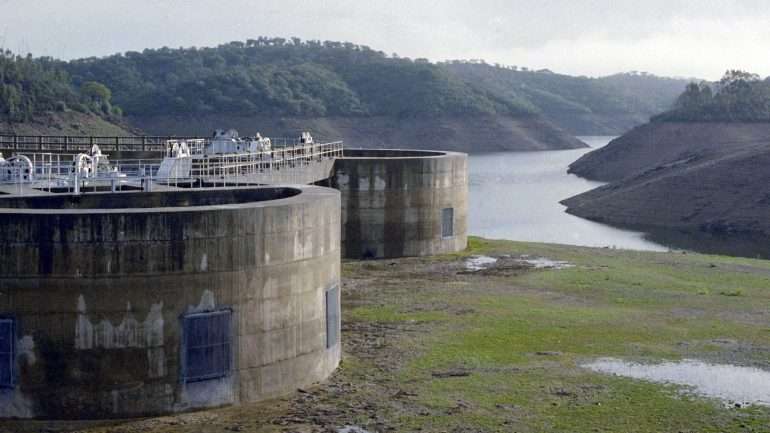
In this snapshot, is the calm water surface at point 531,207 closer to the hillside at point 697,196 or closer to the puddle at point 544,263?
the hillside at point 697,196

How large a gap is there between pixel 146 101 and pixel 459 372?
6231 inches

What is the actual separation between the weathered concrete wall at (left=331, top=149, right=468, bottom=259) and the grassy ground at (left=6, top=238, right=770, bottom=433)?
1.75 meters

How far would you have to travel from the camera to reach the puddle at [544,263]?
4619 cm

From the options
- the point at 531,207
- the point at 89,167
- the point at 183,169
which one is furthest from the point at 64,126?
the point at 89,167

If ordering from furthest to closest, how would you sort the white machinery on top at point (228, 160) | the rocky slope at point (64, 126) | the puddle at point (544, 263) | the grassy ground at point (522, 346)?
the rocky slope at point (64, 126) < the puddle at point (544, 263) < the white machinery on top at point (228, 160) < the grassy ground at point (522, 346)

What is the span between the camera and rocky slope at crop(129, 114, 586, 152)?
558ft

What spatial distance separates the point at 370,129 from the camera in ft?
636

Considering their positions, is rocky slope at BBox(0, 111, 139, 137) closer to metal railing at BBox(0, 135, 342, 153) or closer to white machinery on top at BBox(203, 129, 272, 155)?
metal railing at BBox(0, 135, 342, 153)

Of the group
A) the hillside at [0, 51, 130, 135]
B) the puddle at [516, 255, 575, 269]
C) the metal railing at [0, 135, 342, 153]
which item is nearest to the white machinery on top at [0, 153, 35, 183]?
the metal railing at [0, 135, 342, 153]

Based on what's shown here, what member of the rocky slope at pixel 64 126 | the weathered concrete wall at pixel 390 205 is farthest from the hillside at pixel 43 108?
the weathered concrete wall at pixel 390 205

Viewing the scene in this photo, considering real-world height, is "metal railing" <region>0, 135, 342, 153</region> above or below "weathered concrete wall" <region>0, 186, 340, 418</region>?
above

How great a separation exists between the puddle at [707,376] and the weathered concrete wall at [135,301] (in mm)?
8565

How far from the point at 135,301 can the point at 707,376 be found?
532 inches

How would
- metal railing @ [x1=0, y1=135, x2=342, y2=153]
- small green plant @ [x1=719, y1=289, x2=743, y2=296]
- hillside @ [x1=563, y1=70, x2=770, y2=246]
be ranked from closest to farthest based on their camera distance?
small green plant @ [x1=719, y1=289, x2=743, y2=296]
metal railing @ [x1=0, y1=135, x2=342, y2=153]
hillside @ [x1=563, y1=70, x2=770, y2=246]
